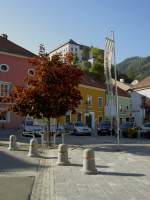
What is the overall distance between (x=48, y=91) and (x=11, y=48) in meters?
25.5

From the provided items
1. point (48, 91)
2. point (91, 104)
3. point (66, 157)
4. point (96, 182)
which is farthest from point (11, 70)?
point (96, 182)

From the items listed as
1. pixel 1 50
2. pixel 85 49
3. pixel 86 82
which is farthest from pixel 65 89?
pixel 85 49

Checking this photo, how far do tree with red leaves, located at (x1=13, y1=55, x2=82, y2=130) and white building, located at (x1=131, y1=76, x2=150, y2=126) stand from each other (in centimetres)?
3590

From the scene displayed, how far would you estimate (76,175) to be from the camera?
515 inches

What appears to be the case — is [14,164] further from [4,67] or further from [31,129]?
[4,67]

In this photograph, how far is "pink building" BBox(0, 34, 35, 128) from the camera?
4591 centimetres

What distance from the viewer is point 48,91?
24.2 m

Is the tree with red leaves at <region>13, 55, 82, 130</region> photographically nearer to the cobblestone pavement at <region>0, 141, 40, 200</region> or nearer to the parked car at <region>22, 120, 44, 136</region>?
the cobblestone pavement at <region>0, 141, 40, 200</region>

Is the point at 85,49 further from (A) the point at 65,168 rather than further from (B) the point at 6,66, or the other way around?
(A) the point at 65,168

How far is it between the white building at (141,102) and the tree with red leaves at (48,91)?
3590 centimetres

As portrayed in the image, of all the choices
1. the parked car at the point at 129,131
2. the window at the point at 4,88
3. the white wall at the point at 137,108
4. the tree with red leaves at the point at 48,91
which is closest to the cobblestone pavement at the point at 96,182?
the tree with red leaves at the point at 48,91

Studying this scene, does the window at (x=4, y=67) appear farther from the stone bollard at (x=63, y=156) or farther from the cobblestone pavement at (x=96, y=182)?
the stone bollard at (x=63, y=156)

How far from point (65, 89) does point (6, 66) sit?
79.3 feet

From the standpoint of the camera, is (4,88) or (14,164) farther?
(4,88)
